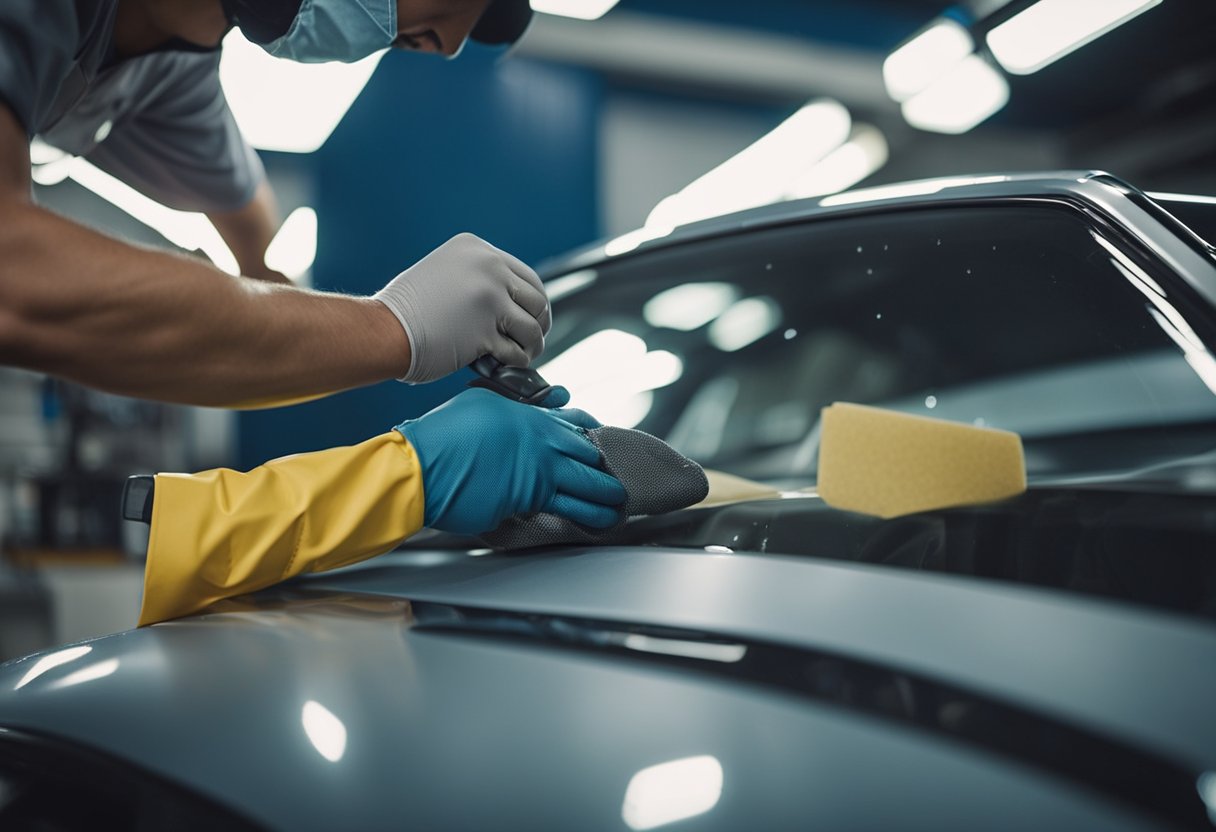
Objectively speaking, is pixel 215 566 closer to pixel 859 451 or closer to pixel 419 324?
pixel 419 324

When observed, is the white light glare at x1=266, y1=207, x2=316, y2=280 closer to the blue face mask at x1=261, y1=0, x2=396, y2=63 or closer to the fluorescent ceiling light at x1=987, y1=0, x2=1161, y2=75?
the blue face mask at x1=261, y1=0, x2=396, y2=63

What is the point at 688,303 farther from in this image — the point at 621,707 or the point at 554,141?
the point at 554,141

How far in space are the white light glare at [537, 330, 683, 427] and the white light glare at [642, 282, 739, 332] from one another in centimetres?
5

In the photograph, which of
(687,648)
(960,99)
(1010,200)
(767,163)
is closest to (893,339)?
(1010,200)

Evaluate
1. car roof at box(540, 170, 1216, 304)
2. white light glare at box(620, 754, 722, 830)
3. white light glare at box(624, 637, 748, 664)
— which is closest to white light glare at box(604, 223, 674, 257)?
car roof at box(540, 170, 1216, 304)

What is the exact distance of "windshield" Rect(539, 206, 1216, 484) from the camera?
984mm

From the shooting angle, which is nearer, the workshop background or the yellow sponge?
the yellow sponge

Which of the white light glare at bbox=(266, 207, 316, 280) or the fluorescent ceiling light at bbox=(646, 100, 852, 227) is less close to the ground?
the fluorescent ceiling light at bbox=(646, 100, 852, 227)

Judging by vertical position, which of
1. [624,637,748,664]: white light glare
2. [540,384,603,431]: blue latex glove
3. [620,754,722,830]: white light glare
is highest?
[540,384,603,431]: blue latex glove

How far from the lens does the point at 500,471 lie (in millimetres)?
951

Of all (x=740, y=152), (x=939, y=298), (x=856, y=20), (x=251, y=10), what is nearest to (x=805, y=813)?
(x=939, y=298)

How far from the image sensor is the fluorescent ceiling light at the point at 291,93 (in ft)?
11.1

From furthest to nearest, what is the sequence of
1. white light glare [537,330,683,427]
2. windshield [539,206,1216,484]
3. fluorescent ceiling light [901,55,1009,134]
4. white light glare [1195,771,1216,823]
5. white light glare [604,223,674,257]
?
fluorescent ceiling light [901,55,1009,134]
white light glare [604,223,674,257]
white light glare [537,330,683,427]
windshield [539,206,1216,484]
white light glare [1195,771,1216,823]

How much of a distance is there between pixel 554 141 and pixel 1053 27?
9.35ft
